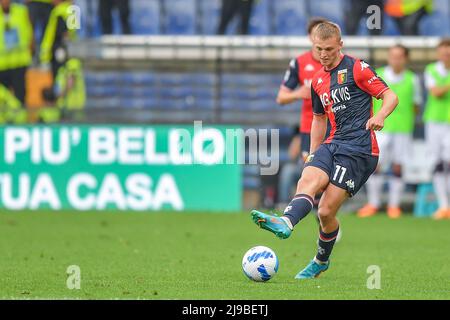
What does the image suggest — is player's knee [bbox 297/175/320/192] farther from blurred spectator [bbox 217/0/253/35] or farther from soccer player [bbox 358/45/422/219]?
blurred spectator [bbox 217/0/253/35]

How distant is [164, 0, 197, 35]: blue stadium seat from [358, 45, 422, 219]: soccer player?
5.50 meters

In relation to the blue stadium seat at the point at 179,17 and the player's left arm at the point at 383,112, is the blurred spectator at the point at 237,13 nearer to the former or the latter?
the blue stadium seat at the point at 179,17

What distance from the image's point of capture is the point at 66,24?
1973 cm

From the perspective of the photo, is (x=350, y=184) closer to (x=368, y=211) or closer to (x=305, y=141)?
(x=305, y=141)

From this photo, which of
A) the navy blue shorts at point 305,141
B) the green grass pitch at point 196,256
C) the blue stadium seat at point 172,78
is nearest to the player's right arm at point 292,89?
the navy blue shorts at point 305,141

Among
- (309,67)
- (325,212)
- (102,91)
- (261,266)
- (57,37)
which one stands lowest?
(261,266)

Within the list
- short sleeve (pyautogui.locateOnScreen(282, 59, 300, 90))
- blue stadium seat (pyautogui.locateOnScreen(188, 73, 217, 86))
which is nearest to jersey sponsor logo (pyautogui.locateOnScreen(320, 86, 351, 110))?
short sleeve (pyautogui.locateOnScreen(282, 59, 300, 90))

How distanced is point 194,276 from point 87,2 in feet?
43.0

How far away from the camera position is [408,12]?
2120 centimetres

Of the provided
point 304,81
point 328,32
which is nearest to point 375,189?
point 304,81

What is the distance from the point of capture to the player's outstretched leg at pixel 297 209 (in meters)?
7.97

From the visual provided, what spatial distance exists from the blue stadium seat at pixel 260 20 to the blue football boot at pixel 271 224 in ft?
44.6

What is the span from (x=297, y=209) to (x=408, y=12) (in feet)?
44.2

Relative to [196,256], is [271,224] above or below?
above
